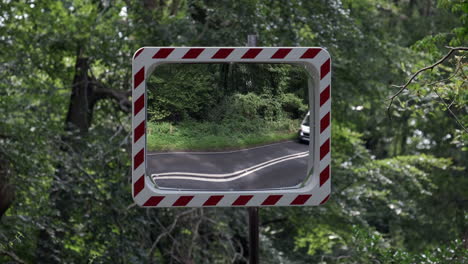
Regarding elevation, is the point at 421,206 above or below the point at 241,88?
below

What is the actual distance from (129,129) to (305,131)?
343 inches

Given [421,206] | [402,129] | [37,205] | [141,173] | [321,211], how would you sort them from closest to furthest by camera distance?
[141,173], [37,205], [321,211], [421,206], [402,129]

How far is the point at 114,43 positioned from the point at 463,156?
11.4 m

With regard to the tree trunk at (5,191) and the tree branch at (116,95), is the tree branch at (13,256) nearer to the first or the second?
the tree trunk at (5,191)

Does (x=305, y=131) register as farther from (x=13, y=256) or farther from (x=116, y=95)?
(x=116, y=95)

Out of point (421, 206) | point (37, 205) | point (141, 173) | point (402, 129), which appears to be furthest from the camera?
point (402, 129)

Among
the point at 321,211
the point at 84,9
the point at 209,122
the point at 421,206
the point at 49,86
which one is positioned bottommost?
the point at 421,206

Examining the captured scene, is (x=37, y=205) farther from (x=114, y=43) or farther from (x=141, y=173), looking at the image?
(x=141, y=173)

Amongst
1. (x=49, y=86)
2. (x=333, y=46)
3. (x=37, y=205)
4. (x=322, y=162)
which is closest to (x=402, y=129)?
(x=333, y=46)

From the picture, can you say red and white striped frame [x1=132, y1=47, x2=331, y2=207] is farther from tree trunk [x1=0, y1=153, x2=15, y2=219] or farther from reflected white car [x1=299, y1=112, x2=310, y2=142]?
tree trunk [x1=0, y1=153, x2=15, y2=219]

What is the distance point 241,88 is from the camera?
3814mm

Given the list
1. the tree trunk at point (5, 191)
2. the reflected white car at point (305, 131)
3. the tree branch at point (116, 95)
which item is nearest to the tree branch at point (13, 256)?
the tree trunk at point (5, 191)

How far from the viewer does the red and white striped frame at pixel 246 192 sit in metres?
3.71

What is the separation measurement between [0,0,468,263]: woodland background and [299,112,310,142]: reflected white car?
179cm
